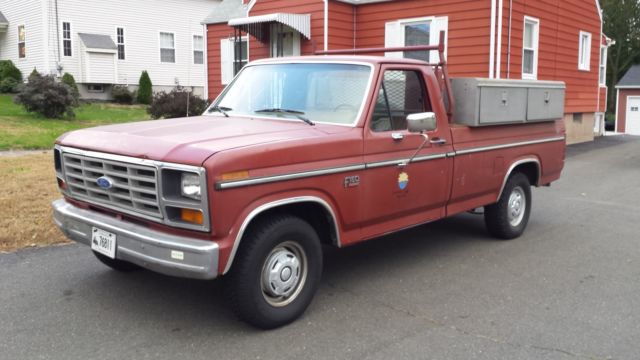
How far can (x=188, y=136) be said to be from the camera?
14.2 ft

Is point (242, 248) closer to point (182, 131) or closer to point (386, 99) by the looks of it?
point (182, 131)

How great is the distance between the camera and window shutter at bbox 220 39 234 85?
19.4 m

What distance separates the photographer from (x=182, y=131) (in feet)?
15.0


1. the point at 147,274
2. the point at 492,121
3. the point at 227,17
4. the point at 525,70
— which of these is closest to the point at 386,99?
the point at 492,121

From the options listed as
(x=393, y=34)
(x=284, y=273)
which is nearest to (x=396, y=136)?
(x=284, y=273)

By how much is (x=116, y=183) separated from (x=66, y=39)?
970 inches

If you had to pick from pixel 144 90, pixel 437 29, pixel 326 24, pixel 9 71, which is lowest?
pixel 144 90

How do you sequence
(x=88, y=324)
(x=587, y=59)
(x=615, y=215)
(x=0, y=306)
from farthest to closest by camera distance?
(x=587, y=59) < (x=615, y=215) < (x=0, y=306) < (x=88, y=324)

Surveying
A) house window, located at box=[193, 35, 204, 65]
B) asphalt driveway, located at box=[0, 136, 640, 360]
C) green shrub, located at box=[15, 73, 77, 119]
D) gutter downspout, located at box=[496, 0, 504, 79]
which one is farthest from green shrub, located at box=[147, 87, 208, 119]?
house window, located at box=[193, 35, 204, 65]

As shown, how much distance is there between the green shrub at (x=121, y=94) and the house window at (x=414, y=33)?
15139mm

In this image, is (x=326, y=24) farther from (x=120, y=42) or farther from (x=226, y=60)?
(x=120, y=42)

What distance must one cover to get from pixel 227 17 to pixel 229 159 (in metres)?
16.6

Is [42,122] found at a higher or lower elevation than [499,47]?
lower

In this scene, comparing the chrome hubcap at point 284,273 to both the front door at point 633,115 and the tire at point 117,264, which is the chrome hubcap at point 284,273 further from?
the front door at point 633,115
